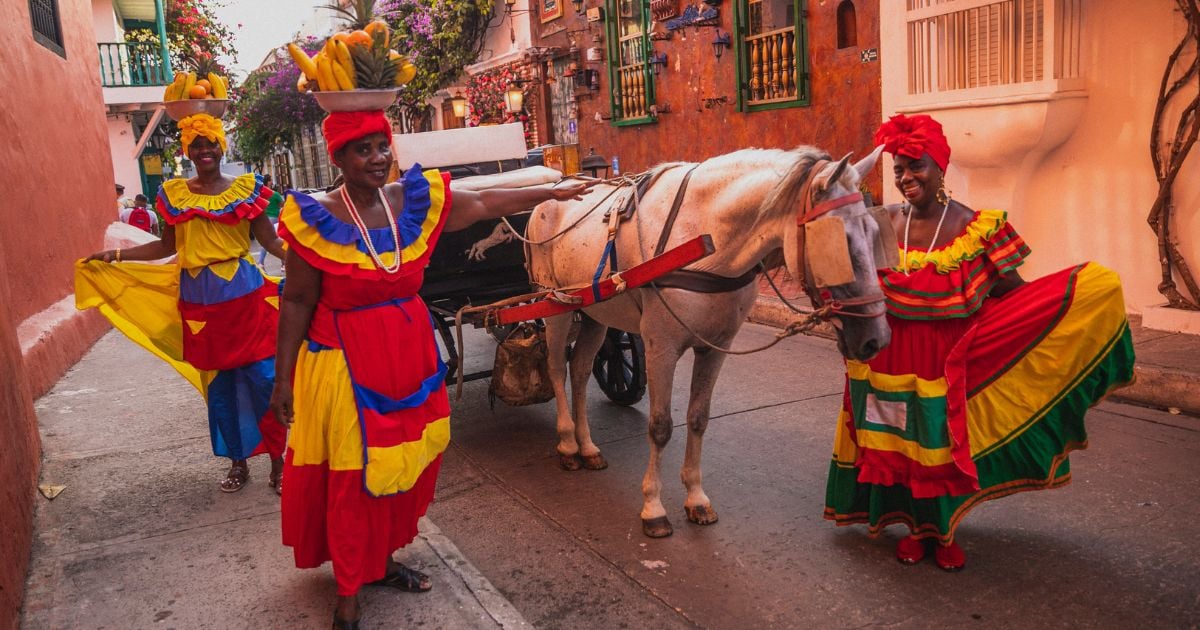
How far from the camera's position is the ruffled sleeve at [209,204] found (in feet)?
15.6

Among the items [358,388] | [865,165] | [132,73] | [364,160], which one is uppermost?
[132,73]

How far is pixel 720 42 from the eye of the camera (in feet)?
43.7

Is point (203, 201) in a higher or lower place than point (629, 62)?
lower

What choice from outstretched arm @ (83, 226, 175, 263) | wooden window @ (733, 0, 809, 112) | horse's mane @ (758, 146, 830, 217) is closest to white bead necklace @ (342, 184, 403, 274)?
horse's mane @ (758, 146, 830, 217)

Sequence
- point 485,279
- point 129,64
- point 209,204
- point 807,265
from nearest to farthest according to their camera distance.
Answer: point 807,265 → point 209,204 → point 485,279 → point 129,64

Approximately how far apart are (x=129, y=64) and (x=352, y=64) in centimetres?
1998

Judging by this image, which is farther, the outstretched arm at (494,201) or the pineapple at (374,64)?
the outstretched arm at (494,201)

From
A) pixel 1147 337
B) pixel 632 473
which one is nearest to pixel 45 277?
pixel 632 473

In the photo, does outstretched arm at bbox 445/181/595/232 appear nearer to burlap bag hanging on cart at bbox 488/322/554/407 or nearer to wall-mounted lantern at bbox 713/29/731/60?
burlap bag hanging on cart at bbox 488/322/554/407

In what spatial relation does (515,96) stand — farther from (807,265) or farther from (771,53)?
(807,265)

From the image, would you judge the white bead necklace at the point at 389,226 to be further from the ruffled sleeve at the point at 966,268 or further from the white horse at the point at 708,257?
the ruffled sleeve at the point at 966,268

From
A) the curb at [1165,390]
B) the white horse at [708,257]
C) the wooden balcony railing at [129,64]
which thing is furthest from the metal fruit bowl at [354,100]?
the wooden balcony railing at [129,64]

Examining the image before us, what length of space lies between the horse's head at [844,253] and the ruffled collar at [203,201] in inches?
115

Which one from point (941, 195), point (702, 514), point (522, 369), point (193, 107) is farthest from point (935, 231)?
point (193, 107)
